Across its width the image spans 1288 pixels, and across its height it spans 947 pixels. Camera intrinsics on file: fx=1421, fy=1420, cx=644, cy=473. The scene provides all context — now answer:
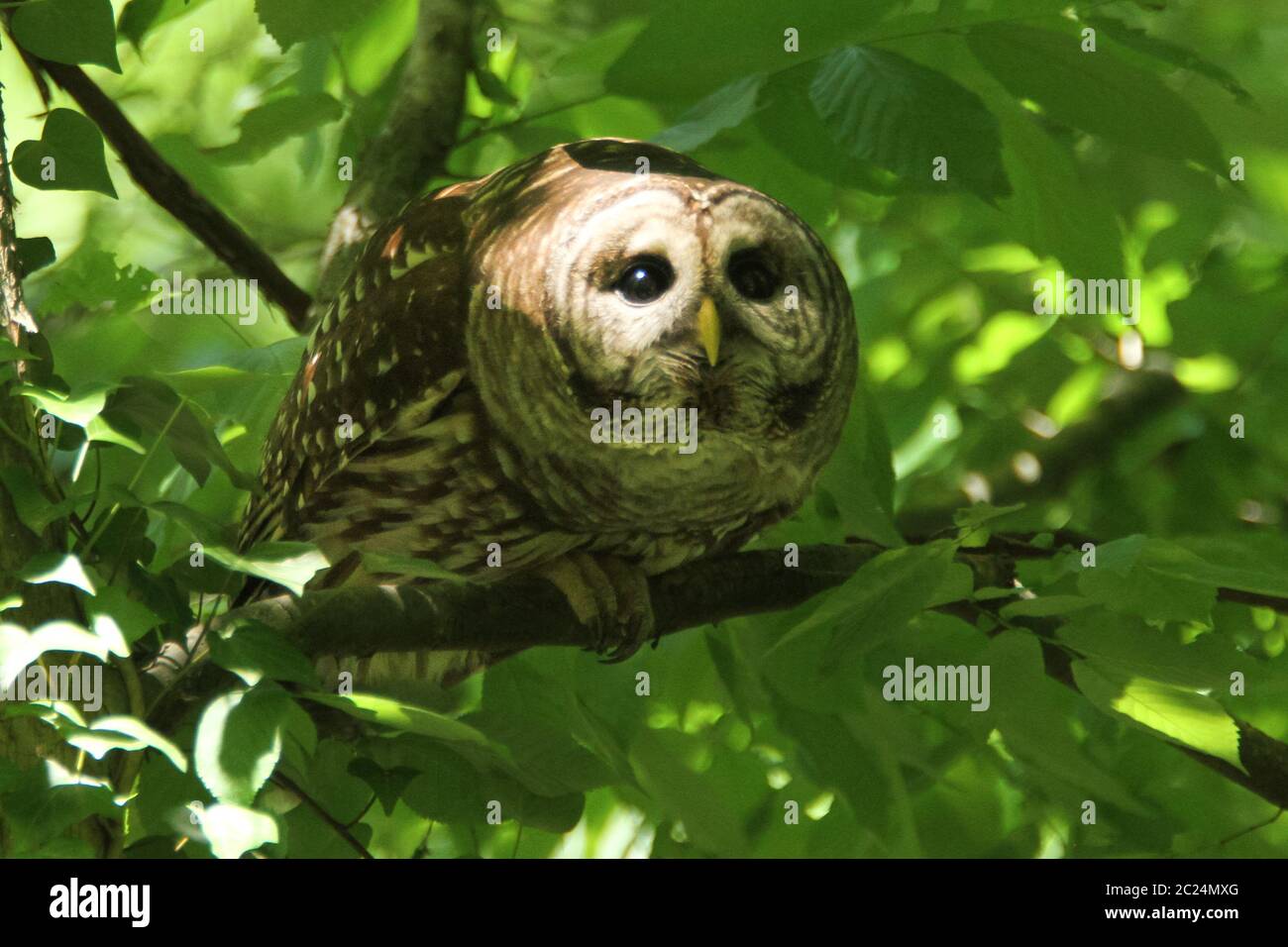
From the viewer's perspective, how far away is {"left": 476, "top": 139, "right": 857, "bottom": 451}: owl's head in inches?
89.2

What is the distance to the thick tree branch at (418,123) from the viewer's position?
10.2 feet

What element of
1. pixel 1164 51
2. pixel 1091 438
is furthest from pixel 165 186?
pixel 1091 438

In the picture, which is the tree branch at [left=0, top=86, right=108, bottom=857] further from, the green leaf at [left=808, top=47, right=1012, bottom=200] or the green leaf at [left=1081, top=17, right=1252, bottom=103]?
the green leaf at [left=1081, top=17, right=1252, bottom=103]

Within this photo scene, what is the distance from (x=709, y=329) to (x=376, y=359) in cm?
67

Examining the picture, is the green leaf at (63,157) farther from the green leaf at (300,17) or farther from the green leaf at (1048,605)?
the green leaf at (1048,605)

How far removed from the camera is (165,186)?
279cm

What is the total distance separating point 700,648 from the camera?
2.89 m

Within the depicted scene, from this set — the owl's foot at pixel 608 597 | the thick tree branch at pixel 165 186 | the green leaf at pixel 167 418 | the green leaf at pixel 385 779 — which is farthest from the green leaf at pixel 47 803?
the thick tree branch at pixel 165 186

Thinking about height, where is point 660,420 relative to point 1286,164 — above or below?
below
